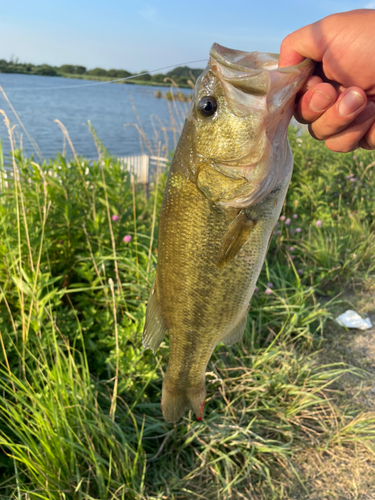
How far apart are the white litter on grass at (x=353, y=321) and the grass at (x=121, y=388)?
21 centimetres

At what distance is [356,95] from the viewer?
1.30 meters

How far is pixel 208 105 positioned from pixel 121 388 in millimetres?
1970

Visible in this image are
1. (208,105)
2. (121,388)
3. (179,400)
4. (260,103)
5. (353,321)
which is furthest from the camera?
(353,321)

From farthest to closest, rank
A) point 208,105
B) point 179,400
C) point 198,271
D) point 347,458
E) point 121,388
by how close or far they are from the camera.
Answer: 1. point 347,458
2. point 121,388
3. point 179,400
4. point 198,271
5. point 208,105

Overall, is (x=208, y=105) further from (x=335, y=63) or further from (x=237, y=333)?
(x=237, y=333)

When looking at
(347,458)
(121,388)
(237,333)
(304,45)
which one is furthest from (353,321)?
(304,45)

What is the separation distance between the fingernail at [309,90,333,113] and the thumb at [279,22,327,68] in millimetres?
158

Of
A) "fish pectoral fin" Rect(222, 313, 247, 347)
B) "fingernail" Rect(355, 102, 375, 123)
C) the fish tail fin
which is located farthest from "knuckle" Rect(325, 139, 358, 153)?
the fish tail fin

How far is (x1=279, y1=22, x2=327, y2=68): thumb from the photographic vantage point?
51.4 inches

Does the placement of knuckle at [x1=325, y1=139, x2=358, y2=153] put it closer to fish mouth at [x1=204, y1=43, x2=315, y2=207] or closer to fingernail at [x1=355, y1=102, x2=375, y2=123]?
fingernail at [x1=355, y1=102, x2=375, y2=123]

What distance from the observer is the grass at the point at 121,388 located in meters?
2.01

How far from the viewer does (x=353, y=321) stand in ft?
12.5

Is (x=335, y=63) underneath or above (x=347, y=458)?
above

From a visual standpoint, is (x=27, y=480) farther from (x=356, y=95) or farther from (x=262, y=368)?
(x=356, y=95)
